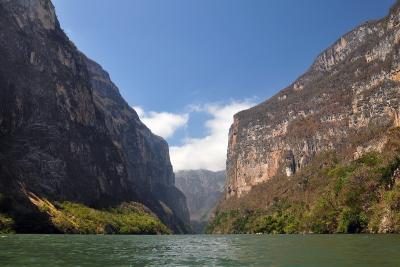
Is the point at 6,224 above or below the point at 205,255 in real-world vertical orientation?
above

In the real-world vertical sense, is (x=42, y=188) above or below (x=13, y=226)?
above

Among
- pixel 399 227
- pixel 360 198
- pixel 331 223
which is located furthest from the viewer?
pixel 331 223

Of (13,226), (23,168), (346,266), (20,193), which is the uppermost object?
(23,168)

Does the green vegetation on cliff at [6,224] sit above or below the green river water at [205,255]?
above

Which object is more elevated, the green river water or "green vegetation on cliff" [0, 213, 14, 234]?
"green vegetation on cliff" [0, 213, 14, 234]

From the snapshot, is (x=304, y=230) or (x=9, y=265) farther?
(x=304, y=230)

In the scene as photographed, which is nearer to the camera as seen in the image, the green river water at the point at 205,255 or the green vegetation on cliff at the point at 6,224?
the green river water at the point at 205,255

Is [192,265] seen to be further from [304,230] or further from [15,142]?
[15,142]

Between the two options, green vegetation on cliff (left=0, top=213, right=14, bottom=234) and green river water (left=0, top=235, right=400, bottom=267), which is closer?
green river water (left=0, top=235, right=400, bottom=267)

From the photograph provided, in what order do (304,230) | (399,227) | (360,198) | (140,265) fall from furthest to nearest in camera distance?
1. (304,230)
2. (360,198)
3. (399,227)
4. (140,265)

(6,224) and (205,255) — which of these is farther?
(6,224)

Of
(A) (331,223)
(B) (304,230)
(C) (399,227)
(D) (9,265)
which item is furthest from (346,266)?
(B) (304,230)
